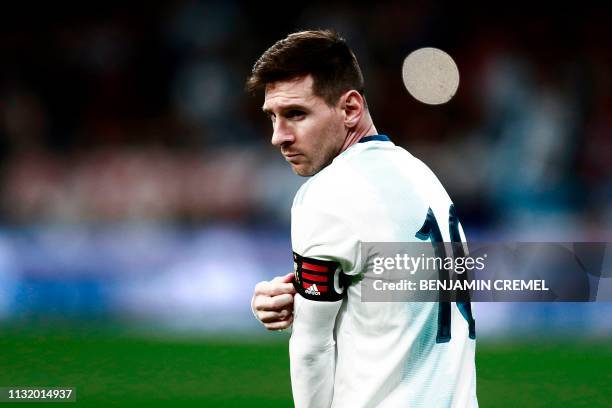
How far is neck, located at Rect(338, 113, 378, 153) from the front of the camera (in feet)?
7.38

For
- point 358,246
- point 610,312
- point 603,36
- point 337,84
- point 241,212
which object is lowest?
point 610,312

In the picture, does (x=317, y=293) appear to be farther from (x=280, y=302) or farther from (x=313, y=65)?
(x=313, y=65)

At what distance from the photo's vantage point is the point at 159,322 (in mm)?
7082

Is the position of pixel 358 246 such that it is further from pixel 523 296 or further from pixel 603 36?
pixel 603 36

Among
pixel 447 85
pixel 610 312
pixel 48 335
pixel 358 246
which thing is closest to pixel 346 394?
pixel 358 246

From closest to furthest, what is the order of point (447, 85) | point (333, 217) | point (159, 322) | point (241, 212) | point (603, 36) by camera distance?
point (333, 217)
point (447, 85)
point (159, 322)
point (241, 212)
point (603, 36)

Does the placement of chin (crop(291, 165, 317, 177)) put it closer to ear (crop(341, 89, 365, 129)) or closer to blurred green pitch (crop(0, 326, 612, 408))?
ear (crop(341, 89, 365, 129))

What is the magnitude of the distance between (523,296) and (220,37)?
5.59m

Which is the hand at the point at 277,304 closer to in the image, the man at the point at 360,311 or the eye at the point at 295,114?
the man at the point at 360,311

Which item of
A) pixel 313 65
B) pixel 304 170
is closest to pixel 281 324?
pixel 304 170

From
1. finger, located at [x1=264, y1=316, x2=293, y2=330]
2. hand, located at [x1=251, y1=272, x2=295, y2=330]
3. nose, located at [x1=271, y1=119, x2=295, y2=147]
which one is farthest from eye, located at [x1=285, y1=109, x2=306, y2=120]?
finger, located at [x1=264, y1=316, x2=293, y2=330]

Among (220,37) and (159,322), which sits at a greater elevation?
(220,37)

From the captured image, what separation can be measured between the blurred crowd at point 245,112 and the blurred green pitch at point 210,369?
2533 millimetres

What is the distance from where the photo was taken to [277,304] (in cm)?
204
